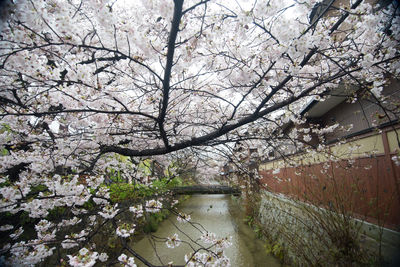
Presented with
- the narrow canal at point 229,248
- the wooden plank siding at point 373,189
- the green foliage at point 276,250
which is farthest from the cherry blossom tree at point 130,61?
the green foliage at point 276,250

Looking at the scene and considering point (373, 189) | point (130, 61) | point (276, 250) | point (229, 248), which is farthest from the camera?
point (229, 248)

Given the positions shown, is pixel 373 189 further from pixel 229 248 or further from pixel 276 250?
pixel 229 248

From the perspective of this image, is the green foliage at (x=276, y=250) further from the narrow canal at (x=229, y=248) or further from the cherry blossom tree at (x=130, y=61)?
the cherry blossom tree at (x=130, y=61)

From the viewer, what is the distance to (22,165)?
2.69 metres

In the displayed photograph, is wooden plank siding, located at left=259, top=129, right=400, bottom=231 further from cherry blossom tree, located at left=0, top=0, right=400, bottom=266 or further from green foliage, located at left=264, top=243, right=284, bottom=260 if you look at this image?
green foliage, located at left=264, top=243, right=284, bottom=260

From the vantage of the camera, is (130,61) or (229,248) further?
(229,248)

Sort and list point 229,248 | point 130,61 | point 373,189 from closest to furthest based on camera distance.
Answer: point 130,61
point 373,189
point 229,248

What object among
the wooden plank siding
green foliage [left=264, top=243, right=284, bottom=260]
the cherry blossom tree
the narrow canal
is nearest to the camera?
the cherry blossom tree

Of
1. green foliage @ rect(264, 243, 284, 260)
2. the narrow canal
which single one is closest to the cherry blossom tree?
the narrow canal

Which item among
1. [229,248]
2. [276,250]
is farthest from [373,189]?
[229,248]

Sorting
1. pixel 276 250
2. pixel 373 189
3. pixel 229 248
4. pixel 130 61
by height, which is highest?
pixel 130 61

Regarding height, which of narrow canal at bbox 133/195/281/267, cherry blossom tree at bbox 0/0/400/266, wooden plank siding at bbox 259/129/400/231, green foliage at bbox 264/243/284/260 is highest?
cherry blossom tree at bbox 0/0/400/266

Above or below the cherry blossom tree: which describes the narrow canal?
below

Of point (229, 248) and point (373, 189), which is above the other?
point (373, 189)
